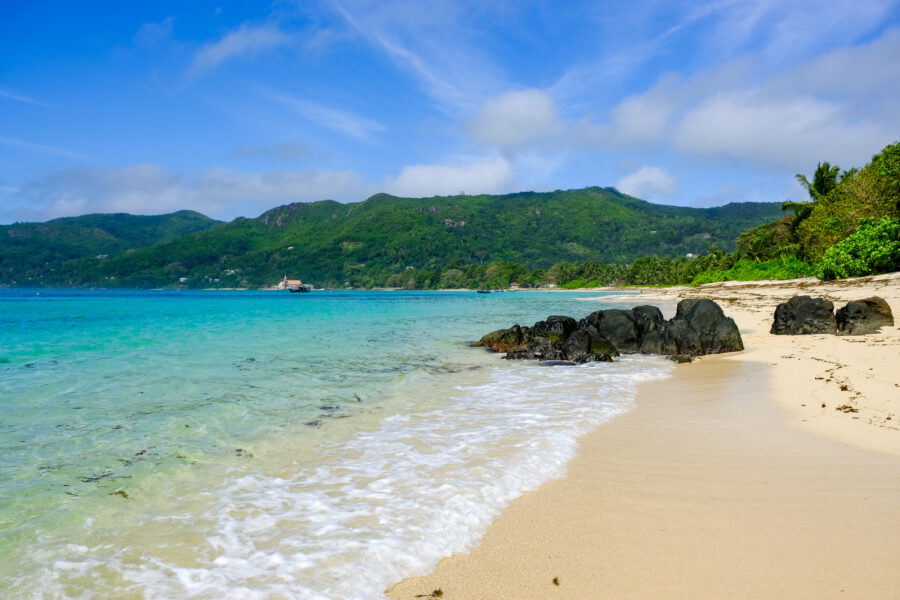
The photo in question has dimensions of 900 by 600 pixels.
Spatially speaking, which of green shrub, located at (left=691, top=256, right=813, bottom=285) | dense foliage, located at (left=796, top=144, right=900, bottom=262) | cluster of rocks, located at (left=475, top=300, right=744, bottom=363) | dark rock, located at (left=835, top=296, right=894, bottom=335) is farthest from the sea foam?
green shrub, located at (left=691, top=256, right=813, bottom=285)

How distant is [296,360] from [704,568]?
14.3m

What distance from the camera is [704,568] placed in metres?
3.42

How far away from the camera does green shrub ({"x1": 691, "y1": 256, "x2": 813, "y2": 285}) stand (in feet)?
170

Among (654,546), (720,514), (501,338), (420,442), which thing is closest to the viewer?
(654,546)

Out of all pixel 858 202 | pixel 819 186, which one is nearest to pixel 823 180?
pixel 819 186

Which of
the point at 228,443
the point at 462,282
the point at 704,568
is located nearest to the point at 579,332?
the point at 228,443

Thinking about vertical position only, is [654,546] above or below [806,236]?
below

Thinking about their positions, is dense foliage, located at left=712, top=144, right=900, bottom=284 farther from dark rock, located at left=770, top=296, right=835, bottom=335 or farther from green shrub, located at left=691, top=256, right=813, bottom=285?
dark rock, located at left=770, top=296, right=835, bottom=335

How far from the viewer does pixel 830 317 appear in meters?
17.8

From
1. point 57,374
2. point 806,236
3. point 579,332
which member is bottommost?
point 57,374

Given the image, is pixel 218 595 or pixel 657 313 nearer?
pixel 218 595

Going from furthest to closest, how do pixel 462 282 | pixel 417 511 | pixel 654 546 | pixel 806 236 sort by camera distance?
pixel 462 282
pixel 806 236
pixel 417 511
pixel 654 546

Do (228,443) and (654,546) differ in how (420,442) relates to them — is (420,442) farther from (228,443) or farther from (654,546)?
(654,546)

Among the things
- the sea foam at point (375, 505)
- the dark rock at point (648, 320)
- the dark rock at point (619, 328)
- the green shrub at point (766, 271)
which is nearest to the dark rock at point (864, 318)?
the dark rock at point (648, 320)
